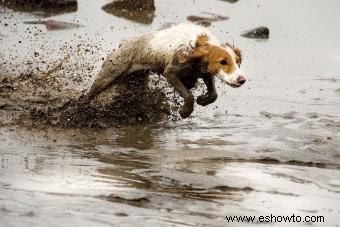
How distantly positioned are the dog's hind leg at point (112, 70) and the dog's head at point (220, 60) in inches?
52.4

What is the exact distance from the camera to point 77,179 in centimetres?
609

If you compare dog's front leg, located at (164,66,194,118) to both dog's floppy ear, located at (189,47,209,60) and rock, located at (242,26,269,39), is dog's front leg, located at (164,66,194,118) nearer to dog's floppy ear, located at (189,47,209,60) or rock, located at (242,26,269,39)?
dog's floppy ear, located at (189,47,209,60)

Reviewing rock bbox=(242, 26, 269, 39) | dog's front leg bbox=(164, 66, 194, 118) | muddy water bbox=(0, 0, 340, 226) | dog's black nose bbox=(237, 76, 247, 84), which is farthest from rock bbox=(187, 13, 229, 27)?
dog's black nose bbox=(237, 76, 247, 84)

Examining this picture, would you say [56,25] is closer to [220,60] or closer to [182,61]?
[182,61]

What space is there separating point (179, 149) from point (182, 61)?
115cm

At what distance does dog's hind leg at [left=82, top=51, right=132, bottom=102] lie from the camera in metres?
9.12

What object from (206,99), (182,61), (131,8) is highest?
(131,8)

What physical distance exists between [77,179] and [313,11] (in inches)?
503

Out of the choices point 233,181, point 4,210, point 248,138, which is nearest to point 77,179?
point 4,210

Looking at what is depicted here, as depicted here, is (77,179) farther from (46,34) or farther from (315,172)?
(46,34)

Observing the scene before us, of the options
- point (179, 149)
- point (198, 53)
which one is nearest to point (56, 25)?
point (198, 53)

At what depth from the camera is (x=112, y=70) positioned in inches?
362

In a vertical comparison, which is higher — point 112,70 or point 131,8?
point 131,8

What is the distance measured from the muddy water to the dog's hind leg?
0.66 meters
